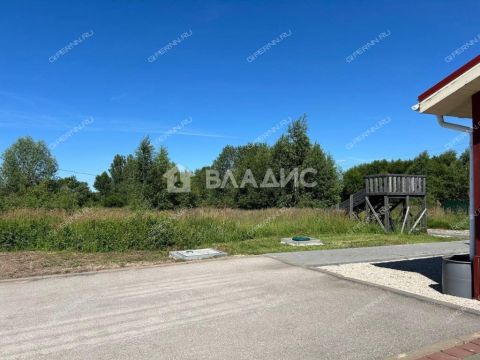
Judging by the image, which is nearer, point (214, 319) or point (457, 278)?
point (214, 319)

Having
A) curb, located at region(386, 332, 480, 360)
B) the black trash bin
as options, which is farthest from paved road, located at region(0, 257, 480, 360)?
the black trash bin

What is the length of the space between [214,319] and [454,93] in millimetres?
5081

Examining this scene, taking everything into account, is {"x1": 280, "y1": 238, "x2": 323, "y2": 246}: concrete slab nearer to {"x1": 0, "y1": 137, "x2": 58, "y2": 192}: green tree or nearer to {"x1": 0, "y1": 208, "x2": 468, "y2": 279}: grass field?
{"x1": 0, "y1": 208, "x2": 468, "y2": 279}: grass field

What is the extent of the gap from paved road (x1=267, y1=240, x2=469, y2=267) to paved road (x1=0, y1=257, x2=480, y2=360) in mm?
2137

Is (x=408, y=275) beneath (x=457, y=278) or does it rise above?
beneath

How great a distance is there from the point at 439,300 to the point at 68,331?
5.18 meters

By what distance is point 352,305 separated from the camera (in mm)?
5891

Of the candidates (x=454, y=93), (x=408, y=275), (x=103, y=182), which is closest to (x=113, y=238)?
(x=408, y=275)

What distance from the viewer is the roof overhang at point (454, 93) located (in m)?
6.08

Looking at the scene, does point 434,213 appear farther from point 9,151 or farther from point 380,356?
point 9,151

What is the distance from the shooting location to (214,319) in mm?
5266

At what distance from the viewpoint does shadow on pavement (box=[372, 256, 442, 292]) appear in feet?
27.4

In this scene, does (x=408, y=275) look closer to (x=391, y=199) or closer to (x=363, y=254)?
(x=363, y=254)

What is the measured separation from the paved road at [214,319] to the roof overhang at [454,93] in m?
3.26
